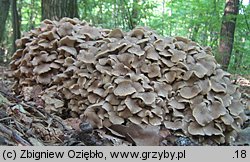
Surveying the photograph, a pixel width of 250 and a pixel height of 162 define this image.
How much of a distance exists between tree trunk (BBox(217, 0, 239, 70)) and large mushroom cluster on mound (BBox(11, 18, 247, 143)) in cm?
393

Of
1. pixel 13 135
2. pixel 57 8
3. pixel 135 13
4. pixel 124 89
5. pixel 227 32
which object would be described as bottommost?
pixel 13 135

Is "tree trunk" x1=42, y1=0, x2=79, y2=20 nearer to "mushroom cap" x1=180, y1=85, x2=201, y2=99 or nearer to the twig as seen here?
"mushroom cap" x1=180, y1=85, x2=201, y2=99

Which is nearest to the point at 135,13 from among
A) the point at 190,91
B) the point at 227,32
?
the point at 227,32

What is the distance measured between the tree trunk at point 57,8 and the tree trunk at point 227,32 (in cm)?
377

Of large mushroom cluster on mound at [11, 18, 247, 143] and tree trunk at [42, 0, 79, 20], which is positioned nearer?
large mushroom cluster on mound at [11, 18, 247, 143]

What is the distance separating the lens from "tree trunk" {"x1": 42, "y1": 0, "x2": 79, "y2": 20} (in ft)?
18.2

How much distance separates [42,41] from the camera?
429 cm

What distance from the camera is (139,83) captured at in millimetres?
3537

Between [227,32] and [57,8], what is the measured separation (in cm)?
429

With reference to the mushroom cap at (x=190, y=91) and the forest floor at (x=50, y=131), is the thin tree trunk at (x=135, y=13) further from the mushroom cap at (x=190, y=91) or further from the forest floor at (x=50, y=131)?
the forest floor at (x=50, y=131)

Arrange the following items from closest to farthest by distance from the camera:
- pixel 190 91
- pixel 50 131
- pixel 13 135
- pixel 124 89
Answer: pixel 13 135 → pixel 50 131 → pixel 124 89 → pixel 190 91

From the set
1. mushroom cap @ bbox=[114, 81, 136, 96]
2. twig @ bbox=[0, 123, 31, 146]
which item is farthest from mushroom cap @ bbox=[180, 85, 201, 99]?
twig @ bbox=[0, 123, 31, 146]

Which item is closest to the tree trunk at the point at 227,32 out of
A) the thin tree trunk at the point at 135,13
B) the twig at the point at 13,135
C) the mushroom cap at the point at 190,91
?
the thin tree trunk at the point at 135,13

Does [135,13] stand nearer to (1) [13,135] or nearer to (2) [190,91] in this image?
(2) [190,91]
